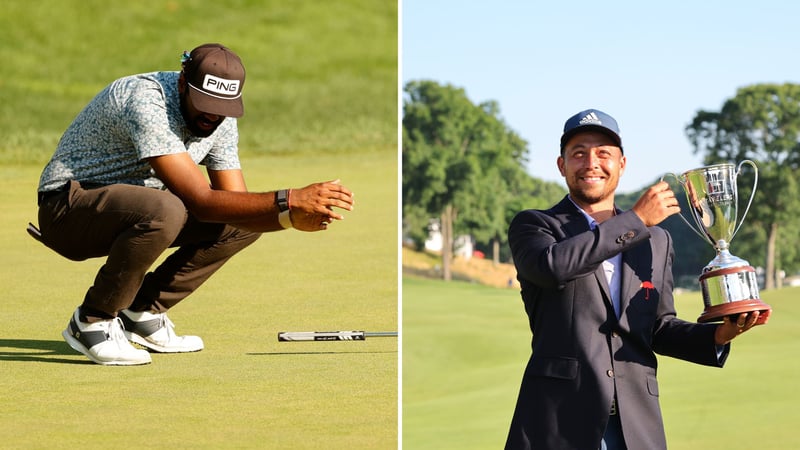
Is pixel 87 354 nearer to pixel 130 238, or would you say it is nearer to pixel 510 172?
pixel 130 238

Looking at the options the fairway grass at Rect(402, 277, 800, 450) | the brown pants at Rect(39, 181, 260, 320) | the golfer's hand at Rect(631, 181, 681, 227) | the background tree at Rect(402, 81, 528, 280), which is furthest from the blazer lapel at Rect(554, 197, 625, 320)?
the background tree at Rect(402, 81, 528, 280)

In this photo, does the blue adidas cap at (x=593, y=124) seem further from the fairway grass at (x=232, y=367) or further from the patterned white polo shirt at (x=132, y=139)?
the patterned white polo shirt at (x=132, y=139)

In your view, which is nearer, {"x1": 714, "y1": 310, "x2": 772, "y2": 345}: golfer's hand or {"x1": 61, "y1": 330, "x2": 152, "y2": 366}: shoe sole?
{"x1": 714, "y1": 310, "x2": 772, "y2": 345}: golfer's hand

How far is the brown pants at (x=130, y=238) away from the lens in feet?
13.9

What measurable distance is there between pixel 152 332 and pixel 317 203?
3.26 feet

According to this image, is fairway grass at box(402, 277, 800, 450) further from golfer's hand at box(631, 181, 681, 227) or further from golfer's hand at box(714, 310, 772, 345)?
golfer's hand at box(631, 181, 681, 227)

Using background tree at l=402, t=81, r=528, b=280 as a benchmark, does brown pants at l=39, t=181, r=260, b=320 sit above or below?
below

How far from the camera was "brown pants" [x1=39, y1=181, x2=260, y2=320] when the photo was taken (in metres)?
Result: 4.22

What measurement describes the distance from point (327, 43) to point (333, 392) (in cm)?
1169

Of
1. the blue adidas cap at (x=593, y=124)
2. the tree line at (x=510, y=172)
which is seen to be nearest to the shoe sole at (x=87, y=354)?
the blue adidas cap at (x=593, y=124)

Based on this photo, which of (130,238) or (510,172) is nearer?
(130,238)

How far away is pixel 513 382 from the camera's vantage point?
9.70 metres

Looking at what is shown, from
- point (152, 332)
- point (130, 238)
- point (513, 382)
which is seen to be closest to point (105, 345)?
point (152, 332)

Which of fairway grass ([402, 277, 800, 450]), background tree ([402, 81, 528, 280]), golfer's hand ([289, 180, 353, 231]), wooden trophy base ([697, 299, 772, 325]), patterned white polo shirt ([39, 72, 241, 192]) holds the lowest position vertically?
fairway grass ([402, 277, 800, 450])
